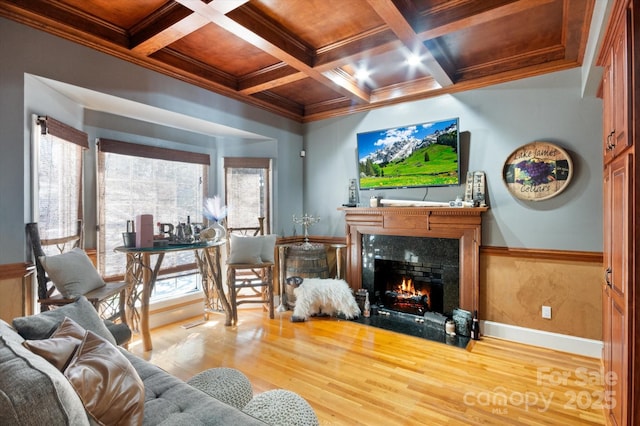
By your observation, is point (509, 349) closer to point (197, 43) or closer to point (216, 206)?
point (216, 206)

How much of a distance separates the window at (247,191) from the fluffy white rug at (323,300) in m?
1.14

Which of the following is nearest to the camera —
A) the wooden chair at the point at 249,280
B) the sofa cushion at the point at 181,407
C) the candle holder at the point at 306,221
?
the sofa cushion at the point at 181,407

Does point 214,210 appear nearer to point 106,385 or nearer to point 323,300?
point 323,300

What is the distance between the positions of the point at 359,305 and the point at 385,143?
2.08 meters

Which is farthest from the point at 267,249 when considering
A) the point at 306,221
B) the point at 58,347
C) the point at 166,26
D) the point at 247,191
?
the point at 58,347

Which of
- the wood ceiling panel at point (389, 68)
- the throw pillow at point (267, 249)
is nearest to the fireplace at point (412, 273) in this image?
the throw pillow at point (267, 249)

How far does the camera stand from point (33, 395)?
0.71 meters

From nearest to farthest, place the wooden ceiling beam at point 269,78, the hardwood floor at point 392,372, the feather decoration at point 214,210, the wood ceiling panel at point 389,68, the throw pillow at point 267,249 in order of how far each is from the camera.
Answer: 1. the hardwood floor at point 392,372
2. the wood ceiling panel at point 389,68
3. the wooden ceiling beam at point 269,78
4. the throw pillow at point 267,249
5. the feather decoration at point 214,210

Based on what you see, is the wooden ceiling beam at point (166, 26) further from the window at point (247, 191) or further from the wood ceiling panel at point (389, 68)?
the window at point (247, 191)

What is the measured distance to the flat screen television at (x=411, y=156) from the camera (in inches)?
134

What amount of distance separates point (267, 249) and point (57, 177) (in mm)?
2170

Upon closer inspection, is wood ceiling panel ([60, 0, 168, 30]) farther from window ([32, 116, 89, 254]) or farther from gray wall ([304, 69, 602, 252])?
gray wall ([304, 69, 602, 252])

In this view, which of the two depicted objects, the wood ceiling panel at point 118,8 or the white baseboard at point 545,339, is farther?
the white baseboard at point 545,339

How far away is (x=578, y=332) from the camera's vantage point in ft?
9.31
